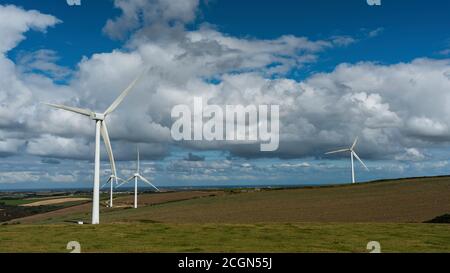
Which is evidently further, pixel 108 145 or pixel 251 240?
pixel 108 145

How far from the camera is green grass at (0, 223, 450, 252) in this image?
2283 centimetres

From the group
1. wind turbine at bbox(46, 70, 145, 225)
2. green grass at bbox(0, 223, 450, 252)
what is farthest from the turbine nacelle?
green grass at bbox(0, 223, 450, 252)

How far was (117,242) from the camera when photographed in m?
26.5

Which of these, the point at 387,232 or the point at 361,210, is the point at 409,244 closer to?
the point at 387,232

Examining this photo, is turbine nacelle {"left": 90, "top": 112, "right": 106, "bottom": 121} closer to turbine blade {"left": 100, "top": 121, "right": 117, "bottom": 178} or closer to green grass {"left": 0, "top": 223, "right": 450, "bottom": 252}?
turbine blade {"left": 100, "top": 121, "right": 117, "bottom": 178}

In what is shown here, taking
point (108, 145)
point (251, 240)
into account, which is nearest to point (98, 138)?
point (108, 145)

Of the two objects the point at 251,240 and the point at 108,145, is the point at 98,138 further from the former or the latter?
the point at 251,240

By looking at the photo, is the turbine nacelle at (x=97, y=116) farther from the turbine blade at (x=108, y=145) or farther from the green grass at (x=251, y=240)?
the green grass at (x=251, y=240)

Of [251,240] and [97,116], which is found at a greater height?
[97,116]

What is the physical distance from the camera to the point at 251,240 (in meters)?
27.0

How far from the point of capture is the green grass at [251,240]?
74.9 feet
